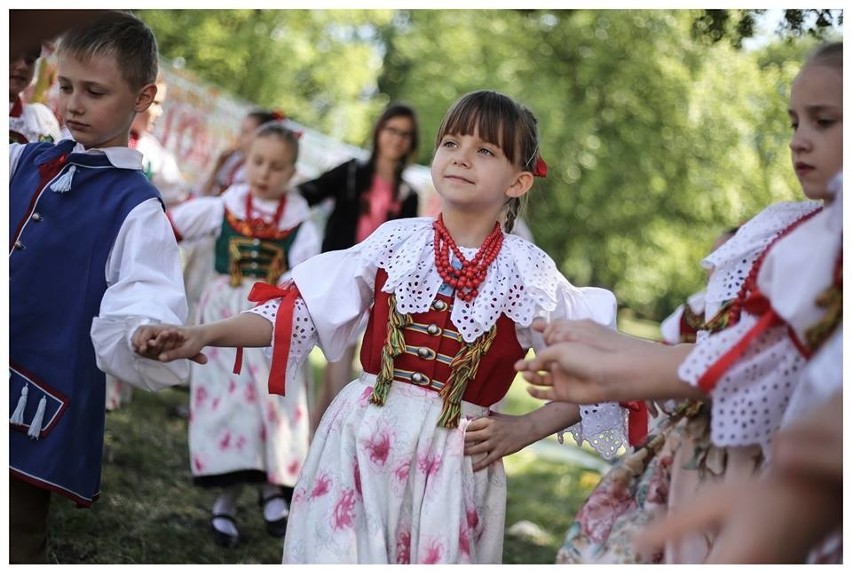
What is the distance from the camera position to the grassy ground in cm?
405

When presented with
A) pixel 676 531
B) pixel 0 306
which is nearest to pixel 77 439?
pixel 0 306

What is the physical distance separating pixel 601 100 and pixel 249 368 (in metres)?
18.8

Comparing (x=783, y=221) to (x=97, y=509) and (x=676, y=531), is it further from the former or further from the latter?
(x=97, y=509)

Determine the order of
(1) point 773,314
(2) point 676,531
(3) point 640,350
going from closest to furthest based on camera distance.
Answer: (2) point 676,531, (1) point 773,314, (3) point 640,350

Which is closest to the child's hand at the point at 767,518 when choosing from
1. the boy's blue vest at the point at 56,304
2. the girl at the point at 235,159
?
the boy's blue vest at the point at 56,304

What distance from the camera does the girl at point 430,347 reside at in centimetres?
257

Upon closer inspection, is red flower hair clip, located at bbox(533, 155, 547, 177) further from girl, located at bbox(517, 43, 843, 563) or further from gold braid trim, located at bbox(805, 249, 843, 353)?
gold braid trim, located at bbox(805, 249, 843, 353)

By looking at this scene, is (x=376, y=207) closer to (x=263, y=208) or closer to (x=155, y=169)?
(x=263, y=208)

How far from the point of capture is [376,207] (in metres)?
6.12

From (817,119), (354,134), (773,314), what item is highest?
(817,119)

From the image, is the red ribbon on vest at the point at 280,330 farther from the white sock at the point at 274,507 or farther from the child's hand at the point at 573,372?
the white sock at the point at 274,507

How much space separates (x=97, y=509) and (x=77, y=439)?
1713mm

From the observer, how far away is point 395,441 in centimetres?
262

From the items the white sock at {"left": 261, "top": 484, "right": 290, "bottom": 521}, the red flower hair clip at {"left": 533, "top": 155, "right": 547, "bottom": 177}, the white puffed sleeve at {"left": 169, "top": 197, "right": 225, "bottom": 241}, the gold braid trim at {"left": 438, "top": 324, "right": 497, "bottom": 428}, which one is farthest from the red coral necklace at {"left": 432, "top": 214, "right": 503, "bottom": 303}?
the white puffed sleeve at {"left": 169, "top": 197, "right": 225, "bottom": 241}
